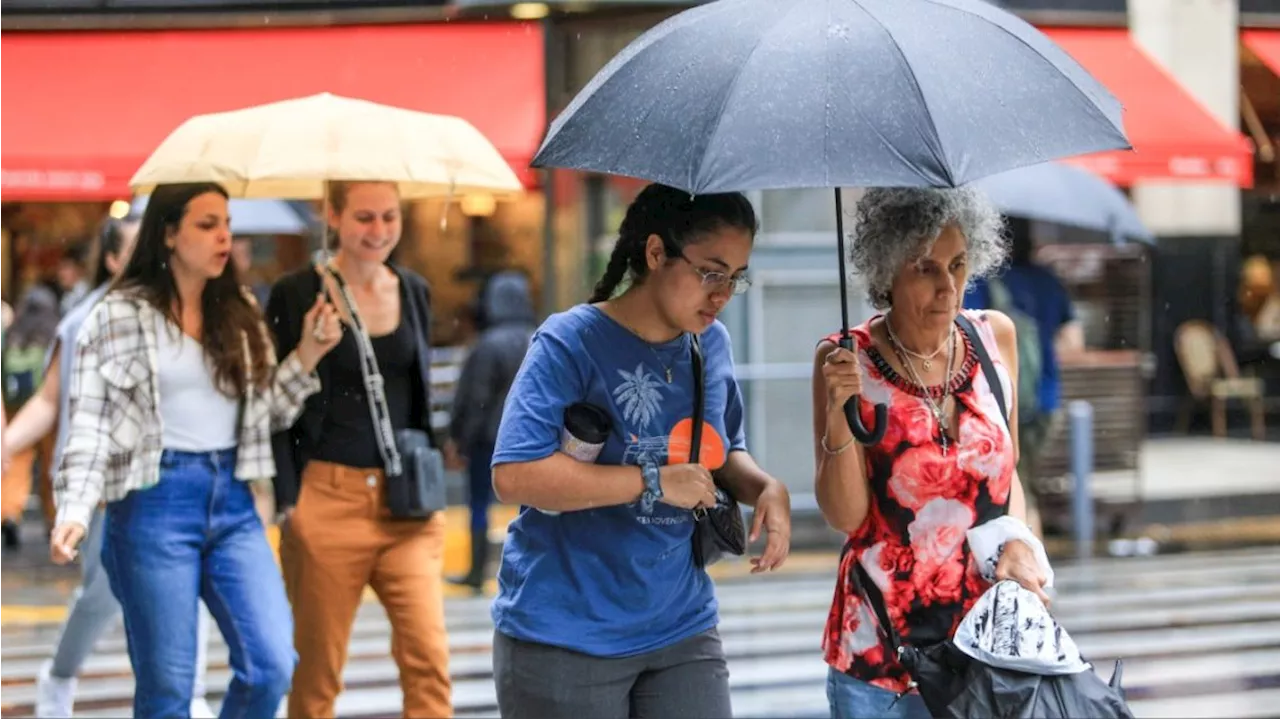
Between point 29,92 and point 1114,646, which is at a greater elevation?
point 29,92

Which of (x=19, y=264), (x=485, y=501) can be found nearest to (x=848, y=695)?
(x=485, y=501)

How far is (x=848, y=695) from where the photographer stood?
12.6 ft

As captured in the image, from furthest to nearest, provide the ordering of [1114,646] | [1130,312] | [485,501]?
[1130,312]
[485,501]
[1114,646]

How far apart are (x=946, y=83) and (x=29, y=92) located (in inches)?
450

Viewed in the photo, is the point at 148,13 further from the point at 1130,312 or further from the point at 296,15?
the point at 1130,312

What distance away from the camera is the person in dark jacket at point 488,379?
10547 millimetres

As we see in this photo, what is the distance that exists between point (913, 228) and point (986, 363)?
351mm

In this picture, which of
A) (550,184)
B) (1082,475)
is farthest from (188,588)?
(1082,475)

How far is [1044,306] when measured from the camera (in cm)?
1095

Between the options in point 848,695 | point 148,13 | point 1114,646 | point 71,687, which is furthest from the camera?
point 148,13

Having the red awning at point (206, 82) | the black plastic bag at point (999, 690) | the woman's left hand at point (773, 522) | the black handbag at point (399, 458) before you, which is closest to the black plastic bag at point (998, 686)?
the black plastic bag at point (999, 690)

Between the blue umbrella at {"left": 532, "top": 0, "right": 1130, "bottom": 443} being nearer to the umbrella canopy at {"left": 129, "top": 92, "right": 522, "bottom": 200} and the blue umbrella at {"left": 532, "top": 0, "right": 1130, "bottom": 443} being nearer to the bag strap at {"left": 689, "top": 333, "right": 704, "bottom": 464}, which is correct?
the bag strap at {"left": 689, "top": 333, "right": 704, "bottom": 464}

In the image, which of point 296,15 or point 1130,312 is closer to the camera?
point 296,15

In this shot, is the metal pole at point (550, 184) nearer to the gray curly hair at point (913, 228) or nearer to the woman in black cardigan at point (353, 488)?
the woman in black cardigan at point (353, 488)
